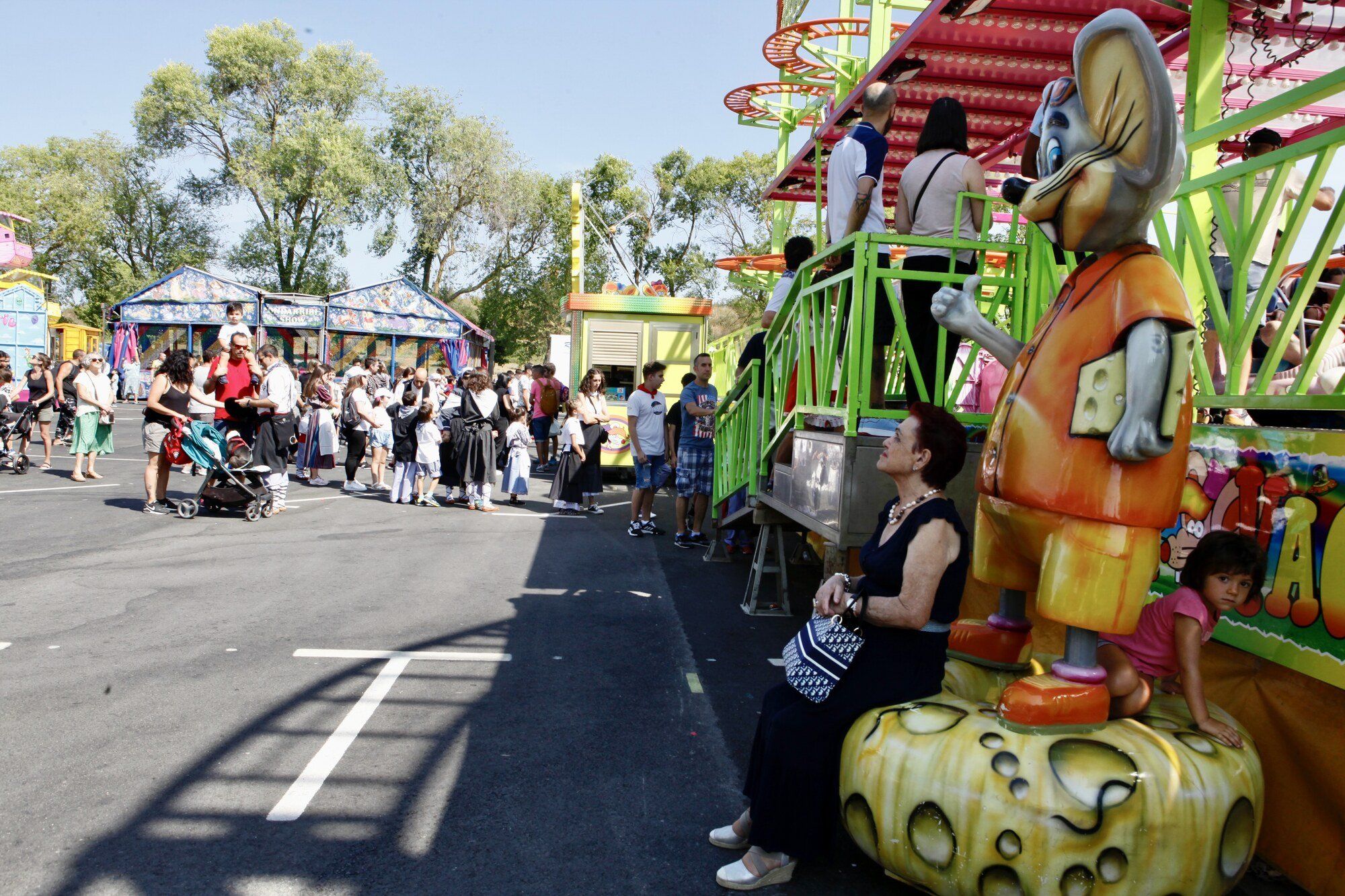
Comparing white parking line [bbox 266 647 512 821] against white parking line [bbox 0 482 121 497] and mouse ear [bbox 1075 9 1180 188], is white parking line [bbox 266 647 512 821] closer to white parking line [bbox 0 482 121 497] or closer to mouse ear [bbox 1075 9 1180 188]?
mouse ear [bbox 1075 9 1180 188]

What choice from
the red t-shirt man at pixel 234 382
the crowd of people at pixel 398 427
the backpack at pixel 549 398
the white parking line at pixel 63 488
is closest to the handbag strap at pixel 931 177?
the crowd of people at pixel 398 427

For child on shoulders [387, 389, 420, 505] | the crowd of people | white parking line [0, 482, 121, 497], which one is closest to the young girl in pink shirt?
the crowd of people

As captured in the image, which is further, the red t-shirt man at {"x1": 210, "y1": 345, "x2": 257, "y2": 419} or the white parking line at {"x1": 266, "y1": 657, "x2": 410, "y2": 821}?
the red t-shirt man at {"x1": 210, "y1": 345, "x2": 257, "y2": 419}

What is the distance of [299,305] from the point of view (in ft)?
88.6

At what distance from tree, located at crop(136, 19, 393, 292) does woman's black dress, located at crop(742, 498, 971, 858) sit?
35.7 meters

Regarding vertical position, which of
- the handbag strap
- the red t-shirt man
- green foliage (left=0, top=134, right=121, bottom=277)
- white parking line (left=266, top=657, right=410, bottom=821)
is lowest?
white parking line (left=266, top=657, right=410, bottom=821)

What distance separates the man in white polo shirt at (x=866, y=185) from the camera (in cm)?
464

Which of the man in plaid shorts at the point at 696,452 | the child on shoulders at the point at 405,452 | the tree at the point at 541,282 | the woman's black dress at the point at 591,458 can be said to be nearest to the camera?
the man in plaid shorts at the point at 696,452

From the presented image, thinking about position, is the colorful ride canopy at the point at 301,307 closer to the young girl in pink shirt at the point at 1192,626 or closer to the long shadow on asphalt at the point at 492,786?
the long shadow on asphalt at the point at 492,786

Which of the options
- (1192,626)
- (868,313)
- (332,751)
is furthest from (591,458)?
(1192,626)

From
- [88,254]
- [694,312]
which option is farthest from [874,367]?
[88,254]

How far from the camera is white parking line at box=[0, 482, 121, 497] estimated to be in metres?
10.2

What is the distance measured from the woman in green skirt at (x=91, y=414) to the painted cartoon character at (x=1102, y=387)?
11698mm

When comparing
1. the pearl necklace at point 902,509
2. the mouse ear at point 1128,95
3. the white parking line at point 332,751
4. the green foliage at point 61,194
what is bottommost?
the white parking line at point 332,751
